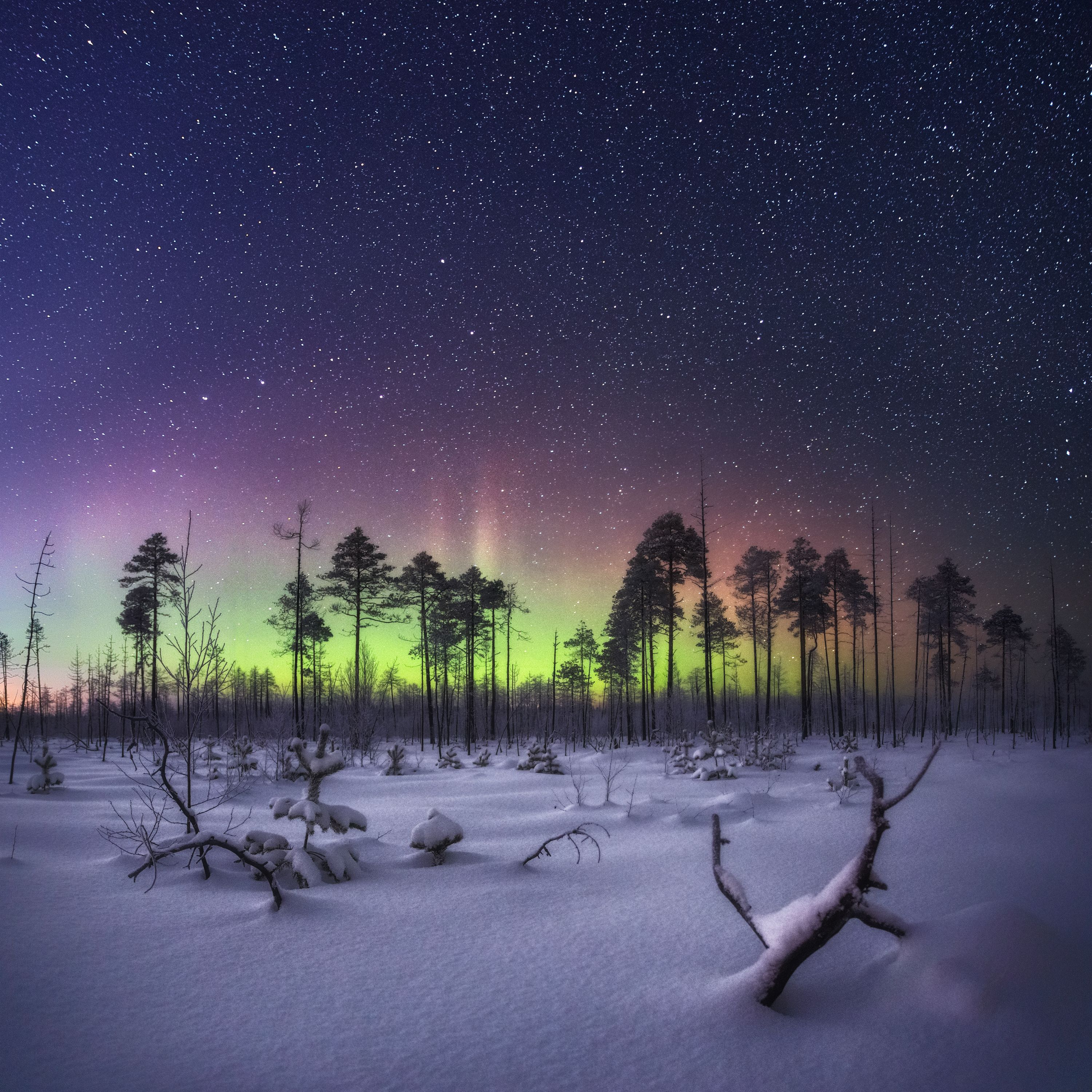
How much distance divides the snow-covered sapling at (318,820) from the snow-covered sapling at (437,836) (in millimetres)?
528

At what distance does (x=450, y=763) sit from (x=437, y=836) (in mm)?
14991

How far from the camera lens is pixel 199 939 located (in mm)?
3818

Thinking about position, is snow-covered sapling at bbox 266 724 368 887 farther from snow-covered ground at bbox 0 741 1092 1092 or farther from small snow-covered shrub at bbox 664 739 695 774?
small snow-covered shrub at bbox 664 739 695 774

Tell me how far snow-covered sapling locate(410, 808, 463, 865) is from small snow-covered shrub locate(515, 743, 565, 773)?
11.1 meters

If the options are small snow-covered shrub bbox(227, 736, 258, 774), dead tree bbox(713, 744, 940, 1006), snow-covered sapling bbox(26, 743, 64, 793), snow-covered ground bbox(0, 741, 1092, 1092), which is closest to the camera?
snow-covered ground bbox(0, 741, 1092, 1092)

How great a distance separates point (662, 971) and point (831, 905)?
4.52 feet

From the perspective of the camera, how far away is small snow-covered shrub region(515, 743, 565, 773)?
1680 centimetres

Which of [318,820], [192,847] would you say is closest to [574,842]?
[318,820]

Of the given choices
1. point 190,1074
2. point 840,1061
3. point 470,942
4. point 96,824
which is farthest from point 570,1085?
point 96,824

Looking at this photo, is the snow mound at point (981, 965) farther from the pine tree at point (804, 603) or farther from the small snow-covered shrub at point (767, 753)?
the pine tree at point (804, 603)

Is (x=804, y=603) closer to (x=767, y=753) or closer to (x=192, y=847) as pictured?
(x=767, y=753)

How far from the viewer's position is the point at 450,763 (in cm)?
1994

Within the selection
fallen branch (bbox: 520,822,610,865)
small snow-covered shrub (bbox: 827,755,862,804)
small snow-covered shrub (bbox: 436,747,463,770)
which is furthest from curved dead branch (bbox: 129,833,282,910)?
small snow-covered shrub (bbox: 436,747,463,770)

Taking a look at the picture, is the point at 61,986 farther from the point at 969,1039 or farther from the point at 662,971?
the point at 969,1039
